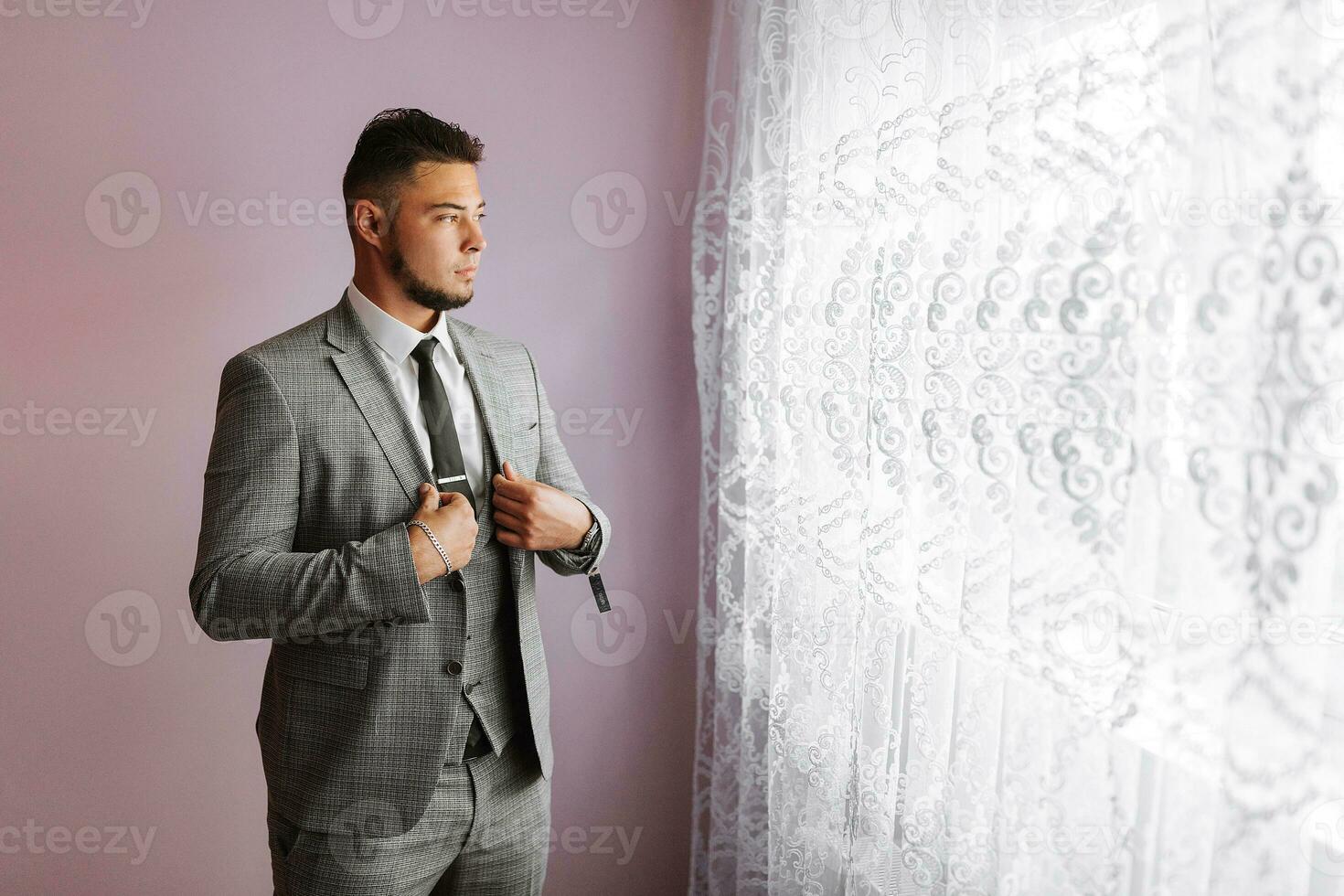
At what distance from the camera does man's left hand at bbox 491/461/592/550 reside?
1.40m

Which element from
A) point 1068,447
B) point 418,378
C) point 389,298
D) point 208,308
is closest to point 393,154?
point 389,298

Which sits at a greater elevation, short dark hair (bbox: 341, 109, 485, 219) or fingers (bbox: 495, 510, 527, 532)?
short dark hair (bbox: 341, 109, 485, 219)

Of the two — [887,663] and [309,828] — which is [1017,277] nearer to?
[887,663]

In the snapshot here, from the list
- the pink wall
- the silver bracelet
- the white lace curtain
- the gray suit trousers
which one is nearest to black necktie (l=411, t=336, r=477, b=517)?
the silver bracelet

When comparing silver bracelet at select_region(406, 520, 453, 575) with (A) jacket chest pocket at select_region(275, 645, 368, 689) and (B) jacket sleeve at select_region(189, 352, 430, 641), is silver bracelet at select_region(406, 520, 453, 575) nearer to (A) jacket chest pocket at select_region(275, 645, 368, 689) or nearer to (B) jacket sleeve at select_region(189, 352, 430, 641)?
(B) jacket sleeve at select_region(189, 352, 430, 641)

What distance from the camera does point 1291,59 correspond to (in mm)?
674

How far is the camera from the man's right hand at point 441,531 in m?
1.25

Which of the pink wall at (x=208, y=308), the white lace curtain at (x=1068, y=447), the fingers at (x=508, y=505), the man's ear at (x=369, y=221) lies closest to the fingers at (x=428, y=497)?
the fingers at (x=508, y=505)

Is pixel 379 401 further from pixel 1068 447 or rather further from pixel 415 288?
pixel 1068 447

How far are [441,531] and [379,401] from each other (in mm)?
247

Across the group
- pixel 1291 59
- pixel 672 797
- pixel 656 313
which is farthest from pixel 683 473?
pixel 1291 59

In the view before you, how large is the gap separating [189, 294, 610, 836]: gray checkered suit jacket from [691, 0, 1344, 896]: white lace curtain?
632mm

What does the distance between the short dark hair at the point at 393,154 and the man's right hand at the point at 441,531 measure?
1.53ft

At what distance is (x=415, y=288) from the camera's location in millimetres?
1405
